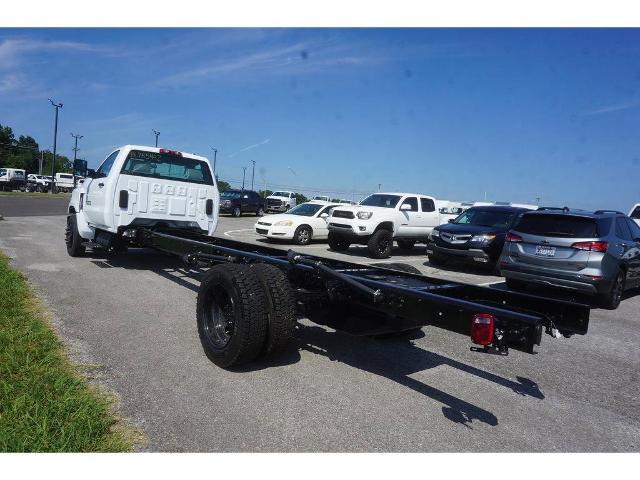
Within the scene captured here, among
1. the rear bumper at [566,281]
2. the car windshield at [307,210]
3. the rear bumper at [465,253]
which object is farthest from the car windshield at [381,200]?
the rear bumper at [566,281]

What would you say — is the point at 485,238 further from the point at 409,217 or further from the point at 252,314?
the point at 252,314

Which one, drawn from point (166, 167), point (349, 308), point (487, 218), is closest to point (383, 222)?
point (487, 218)

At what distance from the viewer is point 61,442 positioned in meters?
2.67

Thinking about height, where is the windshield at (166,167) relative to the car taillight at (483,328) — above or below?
above

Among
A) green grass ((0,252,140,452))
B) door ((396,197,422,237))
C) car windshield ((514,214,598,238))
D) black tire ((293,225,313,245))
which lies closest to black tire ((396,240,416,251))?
door ((396,197,422,237))

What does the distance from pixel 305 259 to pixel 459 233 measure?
7.54m

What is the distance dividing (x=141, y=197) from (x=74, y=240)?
7.40 feet

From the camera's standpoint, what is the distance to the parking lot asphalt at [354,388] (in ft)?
10.0

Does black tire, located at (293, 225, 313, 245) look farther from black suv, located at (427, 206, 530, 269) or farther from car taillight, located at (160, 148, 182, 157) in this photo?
car taillight, located at (160, 148, 182, 157)

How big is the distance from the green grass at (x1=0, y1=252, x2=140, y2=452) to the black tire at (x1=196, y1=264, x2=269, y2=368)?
98 cm

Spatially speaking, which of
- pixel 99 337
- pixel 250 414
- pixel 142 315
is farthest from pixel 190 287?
pixel 250 414

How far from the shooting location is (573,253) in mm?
7508

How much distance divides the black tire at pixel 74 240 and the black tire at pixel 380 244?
7013mm

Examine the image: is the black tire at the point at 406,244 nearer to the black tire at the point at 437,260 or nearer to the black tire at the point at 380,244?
the black tire at the point at 380,244
